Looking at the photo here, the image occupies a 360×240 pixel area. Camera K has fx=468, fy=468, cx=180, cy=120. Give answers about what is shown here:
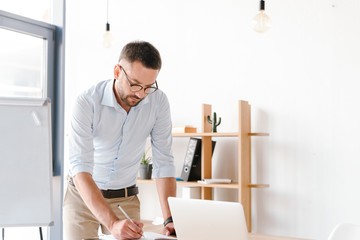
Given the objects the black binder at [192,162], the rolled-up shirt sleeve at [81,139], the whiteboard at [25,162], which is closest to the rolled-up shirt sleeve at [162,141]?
the rolled-up shirt sleeve at [81,139]

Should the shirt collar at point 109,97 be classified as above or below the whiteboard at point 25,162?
above

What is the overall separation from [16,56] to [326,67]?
→ 8.52ft

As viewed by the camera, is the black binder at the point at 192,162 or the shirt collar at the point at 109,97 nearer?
the shirt collar at the point at 109,97

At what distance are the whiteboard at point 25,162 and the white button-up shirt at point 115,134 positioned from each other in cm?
43

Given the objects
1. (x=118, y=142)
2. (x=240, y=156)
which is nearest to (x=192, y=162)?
(x=240, y=156)

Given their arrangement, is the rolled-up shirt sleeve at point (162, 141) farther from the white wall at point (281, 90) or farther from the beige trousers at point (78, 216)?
the white wall at point (281, 90)

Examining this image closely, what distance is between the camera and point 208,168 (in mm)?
3627

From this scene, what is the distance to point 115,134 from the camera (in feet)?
6.93

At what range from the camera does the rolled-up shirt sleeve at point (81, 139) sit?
1932mm

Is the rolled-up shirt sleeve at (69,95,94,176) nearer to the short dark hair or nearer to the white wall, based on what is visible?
the short dark hair

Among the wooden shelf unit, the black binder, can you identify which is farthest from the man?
the black binder

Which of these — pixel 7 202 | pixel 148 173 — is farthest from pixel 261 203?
pixel 7 202

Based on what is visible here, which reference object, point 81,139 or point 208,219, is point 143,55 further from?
Answer: point 208,219

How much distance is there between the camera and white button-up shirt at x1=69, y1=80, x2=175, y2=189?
6.46 feet
